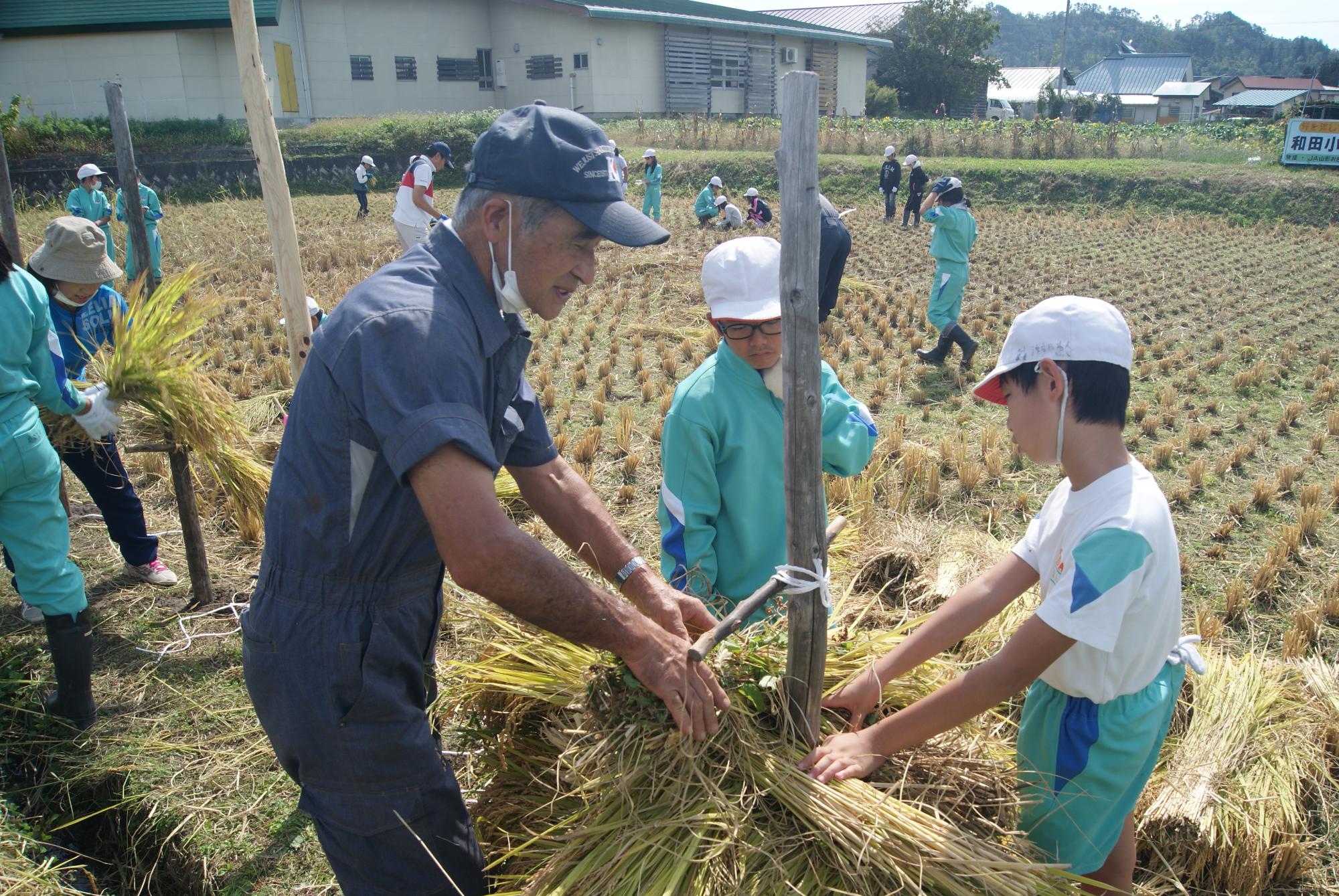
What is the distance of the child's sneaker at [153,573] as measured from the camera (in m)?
4.82

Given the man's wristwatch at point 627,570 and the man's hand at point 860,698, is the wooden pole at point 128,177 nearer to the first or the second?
the man's wristwatch at point 627,570

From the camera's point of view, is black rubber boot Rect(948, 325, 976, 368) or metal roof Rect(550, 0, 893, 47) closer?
black rubber boot Rect(948, 325, 976, 368)

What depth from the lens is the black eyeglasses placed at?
263 cm

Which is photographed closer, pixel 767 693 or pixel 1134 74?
pixel 767 693

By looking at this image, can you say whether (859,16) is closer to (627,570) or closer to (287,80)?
(287,80)

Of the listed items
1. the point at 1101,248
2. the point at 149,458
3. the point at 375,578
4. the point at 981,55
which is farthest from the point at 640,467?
the point at 981,55

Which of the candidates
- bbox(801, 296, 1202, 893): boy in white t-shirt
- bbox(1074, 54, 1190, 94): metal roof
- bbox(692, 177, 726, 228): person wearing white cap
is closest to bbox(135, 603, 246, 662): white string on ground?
bbox(801, 296, 1202, 893): boy in white t-shirt

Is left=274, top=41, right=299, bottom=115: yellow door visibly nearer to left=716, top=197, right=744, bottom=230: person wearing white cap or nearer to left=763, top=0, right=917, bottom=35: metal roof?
left=716, top=197, right=744, bottom=230: person wearing white cap

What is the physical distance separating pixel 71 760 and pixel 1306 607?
555cm

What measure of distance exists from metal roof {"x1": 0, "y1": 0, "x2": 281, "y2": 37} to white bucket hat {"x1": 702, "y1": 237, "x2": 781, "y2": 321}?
2602 cm

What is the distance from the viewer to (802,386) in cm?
183

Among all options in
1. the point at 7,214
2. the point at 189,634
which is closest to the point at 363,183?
the point at 7,214

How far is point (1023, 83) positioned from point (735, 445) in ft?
236

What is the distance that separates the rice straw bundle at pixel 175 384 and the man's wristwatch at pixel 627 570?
2923 mm
